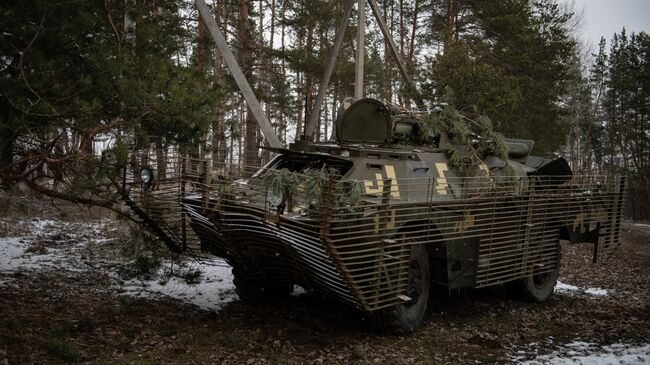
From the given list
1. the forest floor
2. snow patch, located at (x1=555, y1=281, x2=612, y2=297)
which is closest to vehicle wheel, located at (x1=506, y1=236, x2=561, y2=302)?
the forest floor

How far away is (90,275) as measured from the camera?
27.3 feet

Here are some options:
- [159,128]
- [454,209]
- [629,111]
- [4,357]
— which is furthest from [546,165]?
[629,111]

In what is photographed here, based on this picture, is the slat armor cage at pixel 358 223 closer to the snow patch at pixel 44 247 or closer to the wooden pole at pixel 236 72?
the snow patch at pixel 44 247

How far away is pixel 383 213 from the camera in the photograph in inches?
223

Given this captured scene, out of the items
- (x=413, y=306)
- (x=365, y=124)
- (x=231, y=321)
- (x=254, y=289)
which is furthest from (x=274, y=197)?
(x=365, y=124)

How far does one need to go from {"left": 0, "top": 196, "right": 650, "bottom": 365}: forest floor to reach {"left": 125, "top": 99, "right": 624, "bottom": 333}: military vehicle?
0.45 metres

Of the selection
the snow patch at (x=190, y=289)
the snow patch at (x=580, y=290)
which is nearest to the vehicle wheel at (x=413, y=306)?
the snow patch at (x=190, y=289)

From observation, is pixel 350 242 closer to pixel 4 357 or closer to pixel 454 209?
pixel 454 209

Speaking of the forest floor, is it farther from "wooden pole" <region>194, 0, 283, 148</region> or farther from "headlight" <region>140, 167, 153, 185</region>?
"wooden pole" <region>194, 0, 283, 148</region>

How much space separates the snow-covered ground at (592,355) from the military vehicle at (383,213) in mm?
1255

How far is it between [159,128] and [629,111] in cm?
2996

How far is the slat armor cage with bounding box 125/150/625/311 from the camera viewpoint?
543 centimetres

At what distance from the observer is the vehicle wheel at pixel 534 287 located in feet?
27.9

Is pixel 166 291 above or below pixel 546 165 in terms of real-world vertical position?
below
